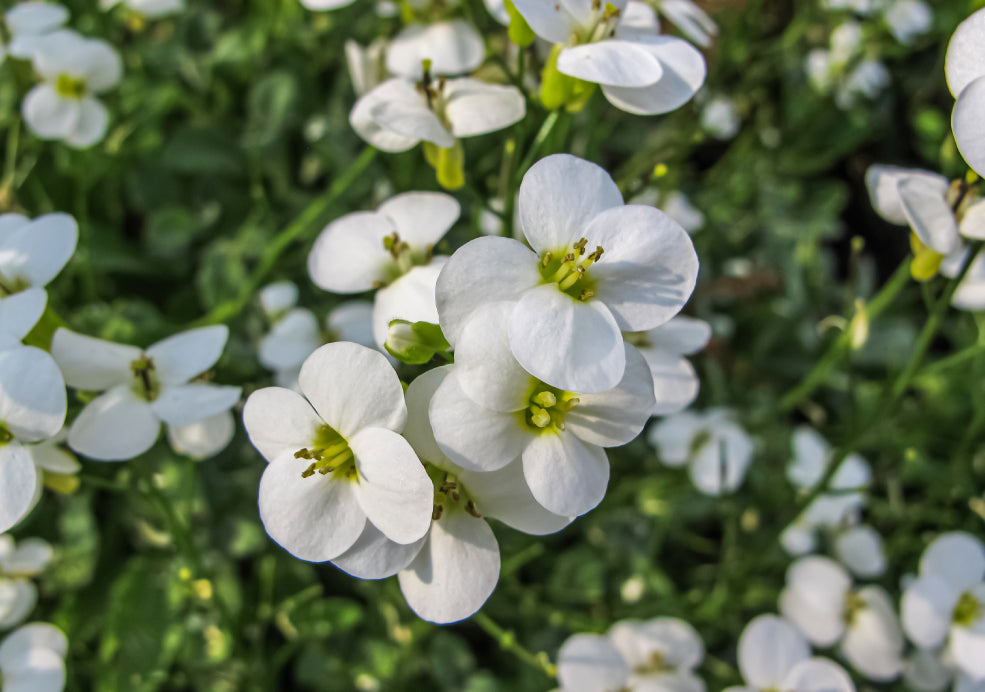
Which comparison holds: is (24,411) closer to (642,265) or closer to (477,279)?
(477,279)

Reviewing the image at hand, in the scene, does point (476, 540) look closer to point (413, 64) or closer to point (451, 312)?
point (451, 312)

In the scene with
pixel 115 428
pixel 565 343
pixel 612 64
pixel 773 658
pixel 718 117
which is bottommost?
pixel 773 658

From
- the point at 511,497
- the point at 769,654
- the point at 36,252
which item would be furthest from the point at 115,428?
the point at 769,654

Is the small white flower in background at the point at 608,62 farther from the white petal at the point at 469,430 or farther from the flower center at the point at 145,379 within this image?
the flower center at the point at 145,379

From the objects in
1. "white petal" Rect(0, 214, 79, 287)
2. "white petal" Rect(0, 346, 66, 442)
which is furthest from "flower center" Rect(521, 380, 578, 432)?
"white petal" Rect(0, 214, 79, 287)

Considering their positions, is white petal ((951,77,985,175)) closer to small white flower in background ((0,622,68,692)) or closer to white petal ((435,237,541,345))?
white petal ((435,237,541,345))

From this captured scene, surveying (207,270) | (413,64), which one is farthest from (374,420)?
(207,270)
